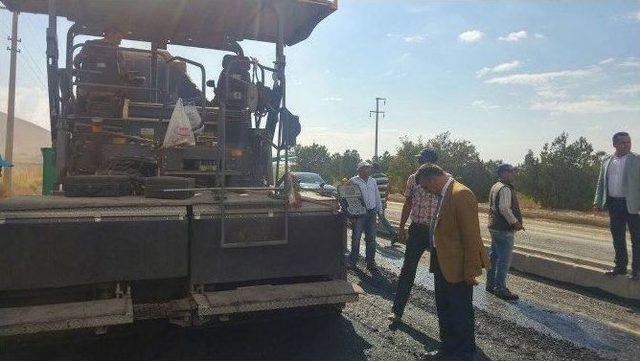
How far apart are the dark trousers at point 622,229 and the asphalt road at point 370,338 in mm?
581

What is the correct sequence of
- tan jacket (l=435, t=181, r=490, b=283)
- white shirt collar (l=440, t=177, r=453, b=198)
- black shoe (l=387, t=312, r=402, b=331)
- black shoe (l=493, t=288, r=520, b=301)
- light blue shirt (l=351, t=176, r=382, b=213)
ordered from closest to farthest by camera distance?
tan jacket (l=435, t=181, r=490, b=283), white shirt collar (l=440, t=177, r=453, b=198), black shoe (l=387, t=312, r=402, b=331), black shoe (l=493, t=288, r=520, b=301), light blue shirt (l=351, t=176, r=382, b=213)

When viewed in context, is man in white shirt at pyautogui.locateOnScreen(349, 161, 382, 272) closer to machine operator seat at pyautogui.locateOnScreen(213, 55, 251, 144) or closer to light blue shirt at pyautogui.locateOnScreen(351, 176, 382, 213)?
light blue shirt at pyautogui.locateOnScreen(351, 176, 382, 213)

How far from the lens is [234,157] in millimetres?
5785

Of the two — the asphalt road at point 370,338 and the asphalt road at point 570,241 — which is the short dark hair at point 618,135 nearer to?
the asphalt road at point 370,338

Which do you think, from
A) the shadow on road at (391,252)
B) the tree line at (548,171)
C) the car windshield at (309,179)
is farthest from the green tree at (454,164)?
the shadow on road at (391,252)

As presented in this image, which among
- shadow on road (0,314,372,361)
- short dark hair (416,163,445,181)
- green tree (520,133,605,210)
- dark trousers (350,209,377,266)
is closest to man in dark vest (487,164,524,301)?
dark trousers (350,209,377,266)

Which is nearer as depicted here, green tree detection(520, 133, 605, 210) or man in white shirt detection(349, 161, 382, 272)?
man in white shirt detection(349, 161, 382, 272)

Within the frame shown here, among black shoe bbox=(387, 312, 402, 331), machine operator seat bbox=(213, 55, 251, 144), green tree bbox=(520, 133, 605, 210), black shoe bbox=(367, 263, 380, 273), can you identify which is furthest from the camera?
green tree bbox=(520, 133, 605, 210)

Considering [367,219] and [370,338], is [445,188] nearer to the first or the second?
[370,338]

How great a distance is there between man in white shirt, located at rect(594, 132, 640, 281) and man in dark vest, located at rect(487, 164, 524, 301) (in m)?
1.22

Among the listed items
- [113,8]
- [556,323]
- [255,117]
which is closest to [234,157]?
[255,117]

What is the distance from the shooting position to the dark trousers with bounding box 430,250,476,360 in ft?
12.7

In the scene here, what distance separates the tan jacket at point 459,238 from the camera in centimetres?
384

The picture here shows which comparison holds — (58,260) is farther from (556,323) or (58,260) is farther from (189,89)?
(556,323)
